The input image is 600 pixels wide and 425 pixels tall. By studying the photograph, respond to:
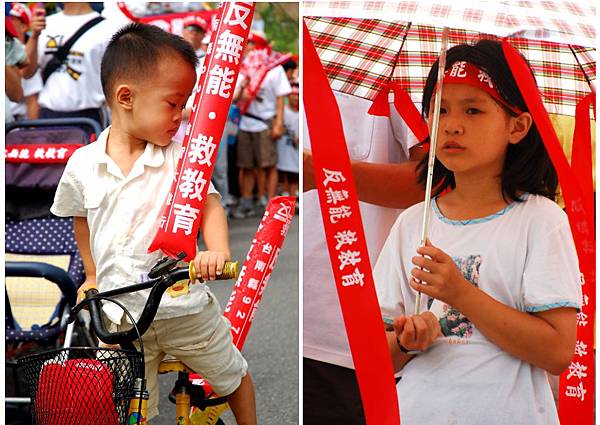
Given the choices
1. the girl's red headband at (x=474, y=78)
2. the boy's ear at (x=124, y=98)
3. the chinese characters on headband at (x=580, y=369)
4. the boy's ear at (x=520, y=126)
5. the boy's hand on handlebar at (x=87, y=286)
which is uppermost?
the girl's red headband at (x=474, y=78)

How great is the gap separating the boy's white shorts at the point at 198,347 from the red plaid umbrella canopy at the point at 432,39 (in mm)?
883

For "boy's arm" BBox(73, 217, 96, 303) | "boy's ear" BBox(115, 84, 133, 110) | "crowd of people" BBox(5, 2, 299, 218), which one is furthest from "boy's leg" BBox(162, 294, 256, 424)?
"crowd of people" BBox(5, 2, 299, 218)

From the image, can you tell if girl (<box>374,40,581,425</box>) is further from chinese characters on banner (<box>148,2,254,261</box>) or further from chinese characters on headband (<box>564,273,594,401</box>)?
chinese characters on banner (<box>148,2,254,261</box>)

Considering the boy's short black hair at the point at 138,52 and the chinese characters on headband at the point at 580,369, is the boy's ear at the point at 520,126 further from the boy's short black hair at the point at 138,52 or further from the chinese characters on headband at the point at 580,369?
the boy's short black hair at the point at 138,52

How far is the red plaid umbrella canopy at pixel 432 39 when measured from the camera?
313 cm

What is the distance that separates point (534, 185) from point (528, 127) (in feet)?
0.63

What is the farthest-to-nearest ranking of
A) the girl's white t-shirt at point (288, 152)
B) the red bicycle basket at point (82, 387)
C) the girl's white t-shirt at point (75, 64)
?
1. the girl's white t-shirt at point (288, 152)
2. the girl's white t-shirt at point (75, 64)
3. the red bicycle basket at point (82, 387)

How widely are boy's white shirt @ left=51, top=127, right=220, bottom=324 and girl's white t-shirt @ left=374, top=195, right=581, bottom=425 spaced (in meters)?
0.78

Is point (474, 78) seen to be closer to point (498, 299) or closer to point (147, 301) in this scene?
point (498, 299)

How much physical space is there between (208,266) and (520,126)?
114 cm

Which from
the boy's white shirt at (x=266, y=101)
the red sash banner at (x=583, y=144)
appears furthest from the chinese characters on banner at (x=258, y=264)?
the boy's white shirt at (x=266, y=101)

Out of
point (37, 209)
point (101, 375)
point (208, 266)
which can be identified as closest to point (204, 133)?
point (208, 266)

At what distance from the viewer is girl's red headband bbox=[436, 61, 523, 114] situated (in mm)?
3225

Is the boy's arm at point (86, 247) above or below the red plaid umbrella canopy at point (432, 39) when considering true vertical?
below
